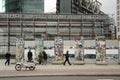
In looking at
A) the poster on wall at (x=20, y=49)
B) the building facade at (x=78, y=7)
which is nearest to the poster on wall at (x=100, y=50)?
the poster on wall at (x=20, y=49)

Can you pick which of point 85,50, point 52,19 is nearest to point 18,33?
point 52,19

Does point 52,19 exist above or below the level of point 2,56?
above

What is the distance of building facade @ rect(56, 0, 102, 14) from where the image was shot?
101 metres

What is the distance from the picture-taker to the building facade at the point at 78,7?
10144cm

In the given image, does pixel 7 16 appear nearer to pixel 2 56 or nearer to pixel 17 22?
pixel 17 22

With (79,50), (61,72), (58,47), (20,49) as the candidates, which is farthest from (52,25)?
(61,72)

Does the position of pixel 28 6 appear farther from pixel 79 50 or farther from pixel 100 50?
pixel 100 50

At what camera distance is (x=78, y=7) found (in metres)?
118

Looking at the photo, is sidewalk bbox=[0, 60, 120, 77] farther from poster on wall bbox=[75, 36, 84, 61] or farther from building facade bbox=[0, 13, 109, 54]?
building facade bbox=[0, 13, 109, 54]

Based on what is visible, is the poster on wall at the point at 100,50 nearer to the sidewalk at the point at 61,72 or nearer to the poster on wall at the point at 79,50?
the poster on wall at the point at 79,50

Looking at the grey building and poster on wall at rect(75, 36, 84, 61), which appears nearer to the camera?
poster on wall at rect(75, 36, 84, 61)

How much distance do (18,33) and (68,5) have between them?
33.4 meters

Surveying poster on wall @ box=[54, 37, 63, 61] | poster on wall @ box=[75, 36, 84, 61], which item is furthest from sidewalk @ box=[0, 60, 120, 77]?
poster on wall @ box=[75, 36, 84, 61]

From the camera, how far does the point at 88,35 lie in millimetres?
74312
